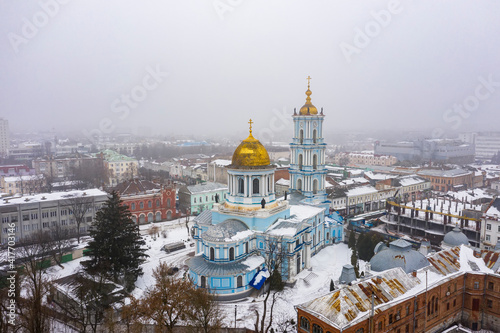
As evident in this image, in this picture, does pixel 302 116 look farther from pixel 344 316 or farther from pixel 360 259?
pixel 344 316

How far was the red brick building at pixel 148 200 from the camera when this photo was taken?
39.8 meters

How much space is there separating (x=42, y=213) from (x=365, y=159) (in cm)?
7936

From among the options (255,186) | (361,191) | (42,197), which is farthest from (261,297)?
(361,191)

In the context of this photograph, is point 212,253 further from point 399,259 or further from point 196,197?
point 196,197

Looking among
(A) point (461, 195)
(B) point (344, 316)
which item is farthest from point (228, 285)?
(A) point (461, 195)

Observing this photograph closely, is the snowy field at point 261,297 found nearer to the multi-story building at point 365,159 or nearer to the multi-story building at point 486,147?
the multi-story building at point 365,159

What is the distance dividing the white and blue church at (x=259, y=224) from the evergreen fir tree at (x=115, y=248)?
426 cm

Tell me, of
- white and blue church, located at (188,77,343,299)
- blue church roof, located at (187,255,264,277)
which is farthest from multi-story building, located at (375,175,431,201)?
blue church roof, located at (187,255,264,277)

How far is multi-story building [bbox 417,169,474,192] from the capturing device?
2302 inches

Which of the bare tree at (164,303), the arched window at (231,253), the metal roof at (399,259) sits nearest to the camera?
the bare tree at (164,303)

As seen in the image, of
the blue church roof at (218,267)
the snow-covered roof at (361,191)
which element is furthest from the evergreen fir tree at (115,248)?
the snow-covered roof at (361,191)

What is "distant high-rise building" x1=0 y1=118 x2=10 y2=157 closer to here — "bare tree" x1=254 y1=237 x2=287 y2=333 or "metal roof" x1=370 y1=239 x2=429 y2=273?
"bare tree" x1=254 y1=237 x2=287 y2=333

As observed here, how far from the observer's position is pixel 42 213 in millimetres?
33594

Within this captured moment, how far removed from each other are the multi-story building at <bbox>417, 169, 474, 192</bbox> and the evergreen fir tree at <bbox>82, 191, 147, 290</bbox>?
2078 inches
